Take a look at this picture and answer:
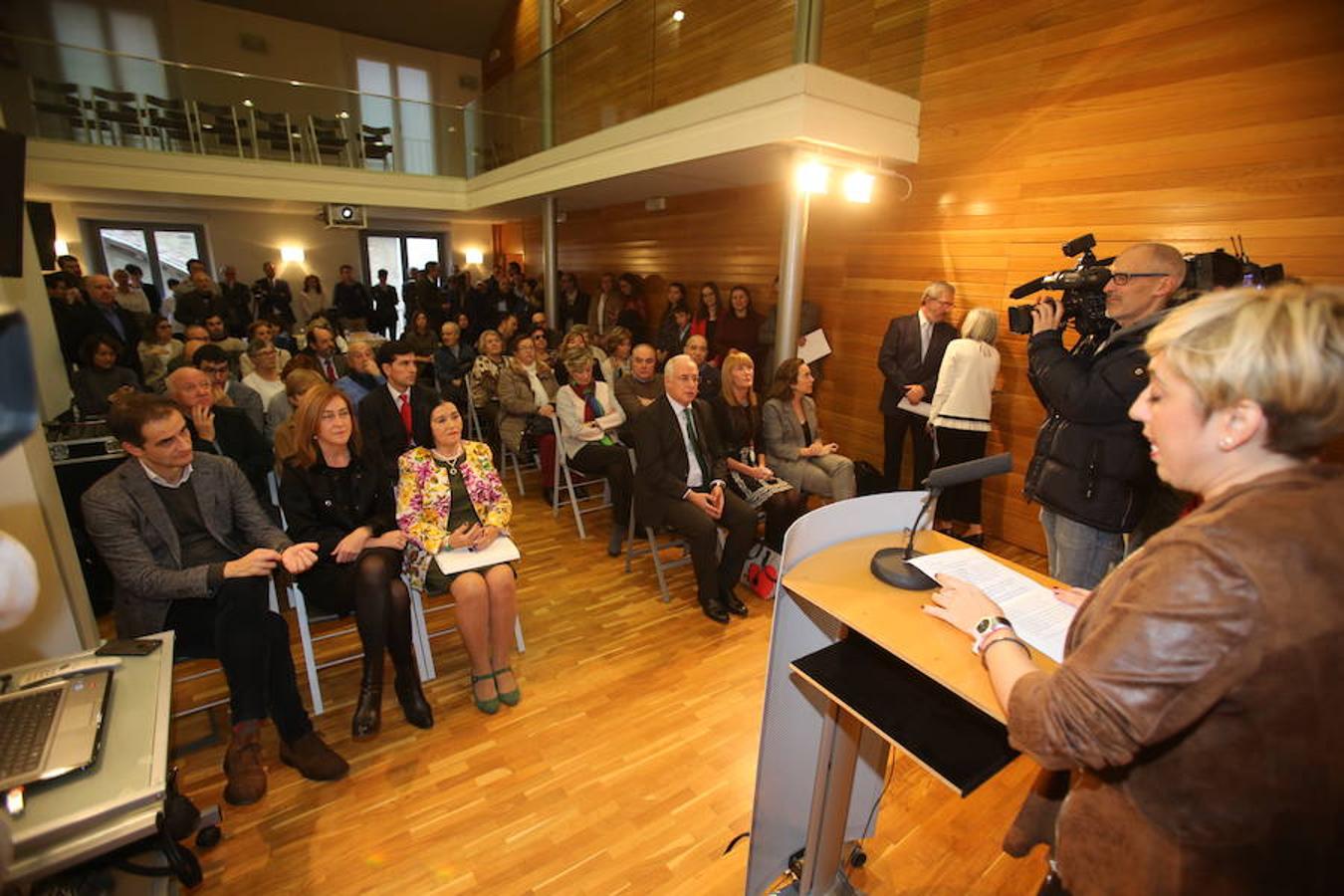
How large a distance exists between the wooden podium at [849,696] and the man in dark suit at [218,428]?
2.71 metres

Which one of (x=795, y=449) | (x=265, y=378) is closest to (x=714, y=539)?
(x=795, y=449)

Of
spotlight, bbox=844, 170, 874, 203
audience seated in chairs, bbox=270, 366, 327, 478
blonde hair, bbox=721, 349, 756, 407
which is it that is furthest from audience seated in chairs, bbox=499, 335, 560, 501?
spotlight, bbox=844, 170, 874, 203

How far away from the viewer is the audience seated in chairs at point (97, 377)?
4125 mm

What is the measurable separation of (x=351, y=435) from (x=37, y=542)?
1.04 meters

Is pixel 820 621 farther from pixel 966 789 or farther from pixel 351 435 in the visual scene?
pixel 351 435

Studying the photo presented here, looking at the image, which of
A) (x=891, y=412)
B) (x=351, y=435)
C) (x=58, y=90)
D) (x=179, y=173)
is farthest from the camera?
(x=179, y=173)

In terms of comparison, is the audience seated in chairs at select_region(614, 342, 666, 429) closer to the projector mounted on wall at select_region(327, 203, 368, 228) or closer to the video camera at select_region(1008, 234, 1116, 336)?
the video camera at select_region(1008, 234, 1116, 336)

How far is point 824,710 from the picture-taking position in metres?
1.62

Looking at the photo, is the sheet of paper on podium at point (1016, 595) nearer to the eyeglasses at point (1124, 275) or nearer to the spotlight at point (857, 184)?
the eyeglasses at point (1124, 275)

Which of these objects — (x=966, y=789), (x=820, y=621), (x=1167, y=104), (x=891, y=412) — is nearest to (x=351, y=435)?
(x=820, y=621)

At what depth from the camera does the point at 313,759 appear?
224 cm

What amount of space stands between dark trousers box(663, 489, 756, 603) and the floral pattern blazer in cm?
98

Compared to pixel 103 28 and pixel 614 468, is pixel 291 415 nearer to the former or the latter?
pixel 614 468

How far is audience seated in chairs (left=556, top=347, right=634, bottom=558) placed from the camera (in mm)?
4070
